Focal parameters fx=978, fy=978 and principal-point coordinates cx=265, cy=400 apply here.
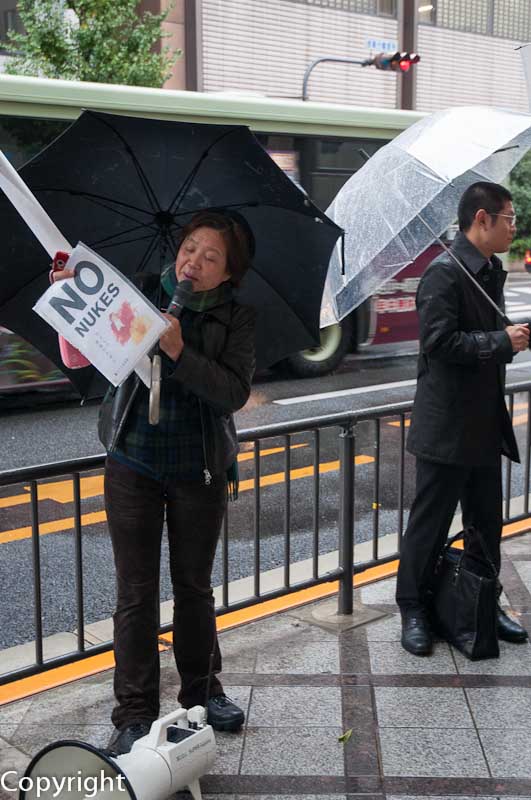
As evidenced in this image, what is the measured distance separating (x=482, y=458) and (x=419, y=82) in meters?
26.6

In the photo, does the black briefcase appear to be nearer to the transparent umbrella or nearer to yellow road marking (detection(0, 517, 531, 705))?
yellow road marking (detection(0, 517, 531, 705))

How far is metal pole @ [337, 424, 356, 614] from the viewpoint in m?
4.21

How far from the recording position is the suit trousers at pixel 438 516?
155 inches

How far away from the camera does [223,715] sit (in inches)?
130

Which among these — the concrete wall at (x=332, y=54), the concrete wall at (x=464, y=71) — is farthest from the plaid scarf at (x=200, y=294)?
the concrete wall at (x=464, y=71)

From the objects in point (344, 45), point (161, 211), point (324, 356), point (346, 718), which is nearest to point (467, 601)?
point (346, 718)

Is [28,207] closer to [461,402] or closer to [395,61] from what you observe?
[461,402]

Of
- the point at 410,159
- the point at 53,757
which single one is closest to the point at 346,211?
the point at 410,159

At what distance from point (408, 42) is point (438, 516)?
26.6 meters

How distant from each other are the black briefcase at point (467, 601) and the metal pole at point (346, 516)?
0.42 meters

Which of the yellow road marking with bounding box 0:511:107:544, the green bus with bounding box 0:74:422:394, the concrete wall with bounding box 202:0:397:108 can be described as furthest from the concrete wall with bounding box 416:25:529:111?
the yellow road marking with bounding box 0:511:107:544

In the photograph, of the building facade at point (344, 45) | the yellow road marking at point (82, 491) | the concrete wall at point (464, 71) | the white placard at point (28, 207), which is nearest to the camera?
the white placard at point (28, 207)

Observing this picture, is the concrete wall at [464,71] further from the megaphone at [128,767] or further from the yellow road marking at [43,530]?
the megaphone at [128,767]

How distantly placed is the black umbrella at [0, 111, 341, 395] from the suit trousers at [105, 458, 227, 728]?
46 cm
